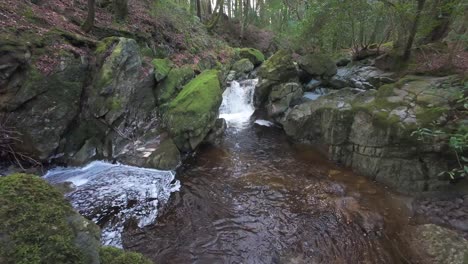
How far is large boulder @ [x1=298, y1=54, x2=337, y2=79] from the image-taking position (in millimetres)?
13289

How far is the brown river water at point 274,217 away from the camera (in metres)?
5.23

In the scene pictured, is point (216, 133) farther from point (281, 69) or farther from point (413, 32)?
point (413, 32)

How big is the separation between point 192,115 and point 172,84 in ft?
8.48

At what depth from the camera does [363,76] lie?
40.8 ft

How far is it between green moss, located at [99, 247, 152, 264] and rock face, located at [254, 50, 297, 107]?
11.6 metres

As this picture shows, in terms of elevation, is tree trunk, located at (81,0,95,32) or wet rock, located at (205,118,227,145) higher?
tree trunk, located at (81,0,95,32)

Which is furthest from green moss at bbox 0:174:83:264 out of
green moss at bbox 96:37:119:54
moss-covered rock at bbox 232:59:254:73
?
moss-covered rock at bbox 232:59:254:73

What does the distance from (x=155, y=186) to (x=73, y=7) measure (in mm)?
8344

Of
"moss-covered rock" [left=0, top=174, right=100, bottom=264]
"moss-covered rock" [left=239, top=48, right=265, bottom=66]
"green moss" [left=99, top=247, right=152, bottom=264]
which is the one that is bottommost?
"green moss" [left=99, top=247, right=152, bottom=264]

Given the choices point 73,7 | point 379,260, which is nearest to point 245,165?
point 379,260

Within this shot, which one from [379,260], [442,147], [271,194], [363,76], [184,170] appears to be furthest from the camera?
[363,76]

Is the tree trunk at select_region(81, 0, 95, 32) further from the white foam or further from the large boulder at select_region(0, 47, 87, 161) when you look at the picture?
the white foam

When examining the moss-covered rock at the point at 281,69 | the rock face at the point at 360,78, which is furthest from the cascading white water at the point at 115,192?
the rock face at the point at 360,78

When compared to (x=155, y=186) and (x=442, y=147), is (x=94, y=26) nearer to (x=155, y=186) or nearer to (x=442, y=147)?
(x=155, y=186)
